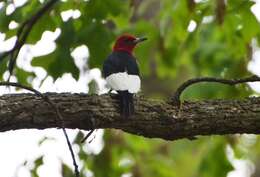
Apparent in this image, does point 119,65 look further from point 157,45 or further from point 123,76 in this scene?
point 157,45

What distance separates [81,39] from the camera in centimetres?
550

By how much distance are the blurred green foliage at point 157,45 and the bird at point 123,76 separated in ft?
0.67

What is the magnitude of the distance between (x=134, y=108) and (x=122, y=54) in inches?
50.9

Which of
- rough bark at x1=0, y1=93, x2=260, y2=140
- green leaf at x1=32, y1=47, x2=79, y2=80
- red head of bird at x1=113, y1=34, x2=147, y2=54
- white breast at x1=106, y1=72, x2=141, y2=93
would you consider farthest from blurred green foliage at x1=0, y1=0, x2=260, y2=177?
rough bark at x1=0, y1=93, x2=260, y2=140

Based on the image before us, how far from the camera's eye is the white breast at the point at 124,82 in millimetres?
4805

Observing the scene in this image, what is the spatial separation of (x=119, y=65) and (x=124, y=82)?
1.49 feet

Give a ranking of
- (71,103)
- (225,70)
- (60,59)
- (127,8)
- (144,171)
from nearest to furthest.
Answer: (71,103), (60,59), (127,8), (225,70), (144,171)

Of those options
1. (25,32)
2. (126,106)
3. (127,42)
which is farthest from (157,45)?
(126,106)

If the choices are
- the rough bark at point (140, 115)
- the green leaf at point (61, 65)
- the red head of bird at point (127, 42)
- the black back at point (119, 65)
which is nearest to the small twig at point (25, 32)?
the green leaf at point (61, 65)

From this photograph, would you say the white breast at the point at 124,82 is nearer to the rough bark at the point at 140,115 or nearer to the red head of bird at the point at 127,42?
the rough bark at the point at 140,115

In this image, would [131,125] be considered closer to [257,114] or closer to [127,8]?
[257,114]

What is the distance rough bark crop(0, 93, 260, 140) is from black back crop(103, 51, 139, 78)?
2.23ft

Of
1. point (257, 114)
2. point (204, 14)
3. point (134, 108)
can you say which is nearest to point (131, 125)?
point (134, 108)

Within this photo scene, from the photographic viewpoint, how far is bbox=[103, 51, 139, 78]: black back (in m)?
5.27
